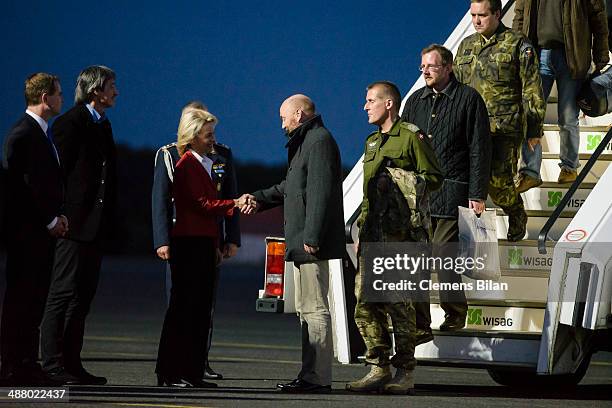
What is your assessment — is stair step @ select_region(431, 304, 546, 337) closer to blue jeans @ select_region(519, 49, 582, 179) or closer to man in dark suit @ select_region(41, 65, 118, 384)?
blue jeans @ select_region(519, 49, 582, 179)

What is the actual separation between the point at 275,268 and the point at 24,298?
192 cm

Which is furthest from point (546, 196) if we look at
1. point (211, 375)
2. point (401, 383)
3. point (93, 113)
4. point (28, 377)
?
point (28, 377)

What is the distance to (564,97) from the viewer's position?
11.6 metres

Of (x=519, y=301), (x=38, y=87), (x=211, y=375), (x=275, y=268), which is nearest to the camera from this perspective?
(x=38, y=87)

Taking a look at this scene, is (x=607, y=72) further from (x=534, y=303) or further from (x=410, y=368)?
(x=410, y=368)

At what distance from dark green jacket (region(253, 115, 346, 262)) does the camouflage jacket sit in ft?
4.36

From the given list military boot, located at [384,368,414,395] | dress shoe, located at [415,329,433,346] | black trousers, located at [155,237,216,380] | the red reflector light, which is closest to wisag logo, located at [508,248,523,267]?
dress shoe, located at [415,329,433,346]

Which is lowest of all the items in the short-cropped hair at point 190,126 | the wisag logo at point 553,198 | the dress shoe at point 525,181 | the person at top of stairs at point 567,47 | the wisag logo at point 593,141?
the wisag logo at point 553,198

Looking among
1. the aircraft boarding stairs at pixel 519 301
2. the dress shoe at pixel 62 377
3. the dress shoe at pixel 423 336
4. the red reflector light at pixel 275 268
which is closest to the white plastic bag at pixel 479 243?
the aircraft boarding stairs at pixel 519 301

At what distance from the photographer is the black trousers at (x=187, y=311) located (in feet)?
33.1

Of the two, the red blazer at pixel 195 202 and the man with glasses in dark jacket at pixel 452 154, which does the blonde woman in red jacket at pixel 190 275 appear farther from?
the man with glasses in dark jacket at pixel 452 154

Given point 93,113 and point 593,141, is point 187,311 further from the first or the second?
point 593,141

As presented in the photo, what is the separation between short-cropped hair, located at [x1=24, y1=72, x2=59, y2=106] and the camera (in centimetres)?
980

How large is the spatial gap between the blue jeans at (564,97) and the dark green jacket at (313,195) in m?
2.16
